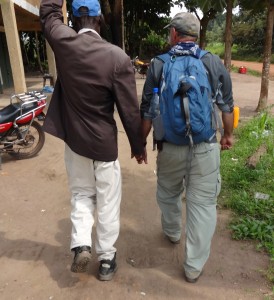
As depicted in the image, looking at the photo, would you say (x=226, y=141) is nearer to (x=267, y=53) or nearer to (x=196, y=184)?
(x=196, y=184)

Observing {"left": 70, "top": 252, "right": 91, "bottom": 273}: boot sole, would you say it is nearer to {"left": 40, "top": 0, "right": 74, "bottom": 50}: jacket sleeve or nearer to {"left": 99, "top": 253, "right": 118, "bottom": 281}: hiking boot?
{"left": 99, "top": 253, "right": 118, "bottom": 281}: hiking boot

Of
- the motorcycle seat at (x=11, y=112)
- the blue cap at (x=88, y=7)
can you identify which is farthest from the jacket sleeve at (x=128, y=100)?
the motorcycle seat at (x=11, y=112)

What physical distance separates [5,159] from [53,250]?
2.72m

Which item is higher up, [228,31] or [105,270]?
[228,31]

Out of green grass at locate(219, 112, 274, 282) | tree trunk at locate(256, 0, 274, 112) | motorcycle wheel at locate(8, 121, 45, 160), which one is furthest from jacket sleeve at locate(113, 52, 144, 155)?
tree trunk at locate(256, 0, 274, 112)

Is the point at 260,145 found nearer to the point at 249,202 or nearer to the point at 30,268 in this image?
the point at 249,202

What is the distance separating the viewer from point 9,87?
13.4m

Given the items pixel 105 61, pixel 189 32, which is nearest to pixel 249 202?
pixel 189 32

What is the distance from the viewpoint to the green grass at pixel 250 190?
3.25 metres

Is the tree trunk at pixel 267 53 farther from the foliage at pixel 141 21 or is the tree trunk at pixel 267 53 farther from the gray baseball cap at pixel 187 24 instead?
the foliage at pixel 141 21

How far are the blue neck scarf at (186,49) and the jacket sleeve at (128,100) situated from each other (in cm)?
34

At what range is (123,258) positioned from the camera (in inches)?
116

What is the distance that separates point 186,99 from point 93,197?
1024 mm

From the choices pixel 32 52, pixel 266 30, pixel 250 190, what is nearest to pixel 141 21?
pixel 32 52
